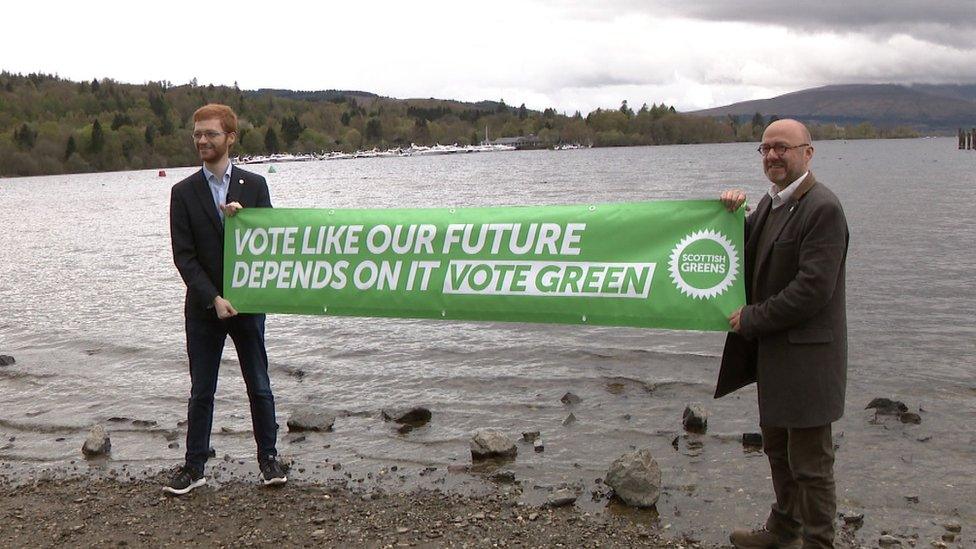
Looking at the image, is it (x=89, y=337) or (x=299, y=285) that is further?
(x=89, y=337)

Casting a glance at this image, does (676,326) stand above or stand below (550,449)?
above

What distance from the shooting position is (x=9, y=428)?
10758 mm

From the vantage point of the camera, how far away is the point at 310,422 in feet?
33.4

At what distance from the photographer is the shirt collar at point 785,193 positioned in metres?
5.40

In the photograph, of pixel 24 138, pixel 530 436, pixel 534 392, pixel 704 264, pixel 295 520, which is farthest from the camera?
pixel 24 138

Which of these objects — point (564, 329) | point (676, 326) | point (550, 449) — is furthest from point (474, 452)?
point (564, 329)

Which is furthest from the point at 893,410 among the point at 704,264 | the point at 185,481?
the point at 185,481

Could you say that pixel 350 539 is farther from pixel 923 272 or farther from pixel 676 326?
pixel 923 272

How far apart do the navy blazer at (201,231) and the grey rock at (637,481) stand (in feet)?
12.1

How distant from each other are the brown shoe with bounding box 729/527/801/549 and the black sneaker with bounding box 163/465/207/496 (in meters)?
4.46

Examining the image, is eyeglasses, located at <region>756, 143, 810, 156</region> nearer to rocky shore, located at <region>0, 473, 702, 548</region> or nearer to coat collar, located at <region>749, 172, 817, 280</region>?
coat collar, located at <region>749, 172, 817, 280</region>

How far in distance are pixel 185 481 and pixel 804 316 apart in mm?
5205

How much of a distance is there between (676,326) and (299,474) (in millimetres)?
4066

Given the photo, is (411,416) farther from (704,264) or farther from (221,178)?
(704,264)
